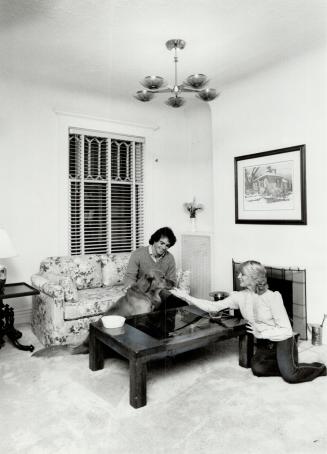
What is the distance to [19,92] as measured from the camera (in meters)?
4.42

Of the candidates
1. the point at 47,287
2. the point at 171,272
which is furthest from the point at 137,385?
the point at 171,272

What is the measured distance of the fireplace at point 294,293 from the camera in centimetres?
379

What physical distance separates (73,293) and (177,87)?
225 cm

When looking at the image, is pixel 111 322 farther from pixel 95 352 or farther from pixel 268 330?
pixel 268 330

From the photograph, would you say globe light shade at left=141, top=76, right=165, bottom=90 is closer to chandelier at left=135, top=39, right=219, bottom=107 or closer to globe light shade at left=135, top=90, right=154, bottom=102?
chandelier at left=135, top=39, right=219, bottom=107

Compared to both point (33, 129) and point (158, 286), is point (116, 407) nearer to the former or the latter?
point (158, 286)

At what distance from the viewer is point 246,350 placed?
10.1ft

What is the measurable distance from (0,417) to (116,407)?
28.9 inches

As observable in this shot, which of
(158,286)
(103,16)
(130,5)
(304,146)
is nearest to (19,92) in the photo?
(103,16)

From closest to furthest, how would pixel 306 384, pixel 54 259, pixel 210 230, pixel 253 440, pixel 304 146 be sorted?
pixel 253 440 → pixel 306 384 → pixel 304 146 → pixel 54 259 → pixel 210 230

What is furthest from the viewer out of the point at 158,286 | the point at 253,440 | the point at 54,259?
the point at 54,259

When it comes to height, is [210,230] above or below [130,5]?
below

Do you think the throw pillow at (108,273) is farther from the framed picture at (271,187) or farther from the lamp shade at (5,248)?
the framed picture at (271,187)

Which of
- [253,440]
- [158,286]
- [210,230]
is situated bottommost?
[253,440]
